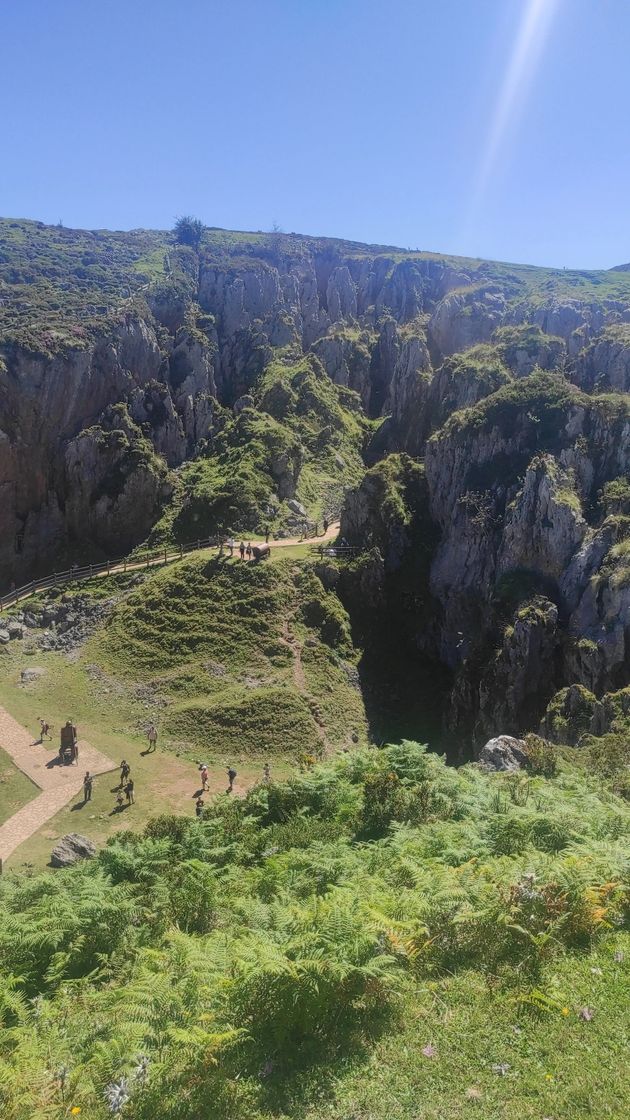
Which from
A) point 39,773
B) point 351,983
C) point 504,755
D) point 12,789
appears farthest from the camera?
point 39,773

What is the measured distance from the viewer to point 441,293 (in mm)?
115438

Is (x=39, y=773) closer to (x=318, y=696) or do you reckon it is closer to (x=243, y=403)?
(x=318, y=696)

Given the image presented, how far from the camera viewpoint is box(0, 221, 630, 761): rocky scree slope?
3756 centimetres

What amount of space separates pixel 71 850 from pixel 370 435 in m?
67.2

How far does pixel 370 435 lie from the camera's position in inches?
3209

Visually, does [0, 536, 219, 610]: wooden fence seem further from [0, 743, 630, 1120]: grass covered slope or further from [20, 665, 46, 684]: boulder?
[0, 743, 630, 1120]: grass covered slope

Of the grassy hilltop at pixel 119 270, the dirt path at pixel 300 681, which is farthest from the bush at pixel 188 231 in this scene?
the dirt path at pixel 300 681

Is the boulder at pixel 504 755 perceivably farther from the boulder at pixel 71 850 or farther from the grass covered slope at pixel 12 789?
the grass covered slope at pixel 12 789

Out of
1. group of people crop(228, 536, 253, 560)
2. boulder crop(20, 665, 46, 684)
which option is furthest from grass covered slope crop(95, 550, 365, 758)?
boulder crop(20, 665, 46, 684)

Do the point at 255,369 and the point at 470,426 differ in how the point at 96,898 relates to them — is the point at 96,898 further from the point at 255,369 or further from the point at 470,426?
the point at 255,369

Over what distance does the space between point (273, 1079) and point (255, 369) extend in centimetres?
8473

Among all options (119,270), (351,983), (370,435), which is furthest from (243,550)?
(119,270)

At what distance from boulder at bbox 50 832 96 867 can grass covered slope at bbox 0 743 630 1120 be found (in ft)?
30.1

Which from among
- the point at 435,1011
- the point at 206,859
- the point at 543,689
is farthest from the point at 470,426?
the point at 435,1011
